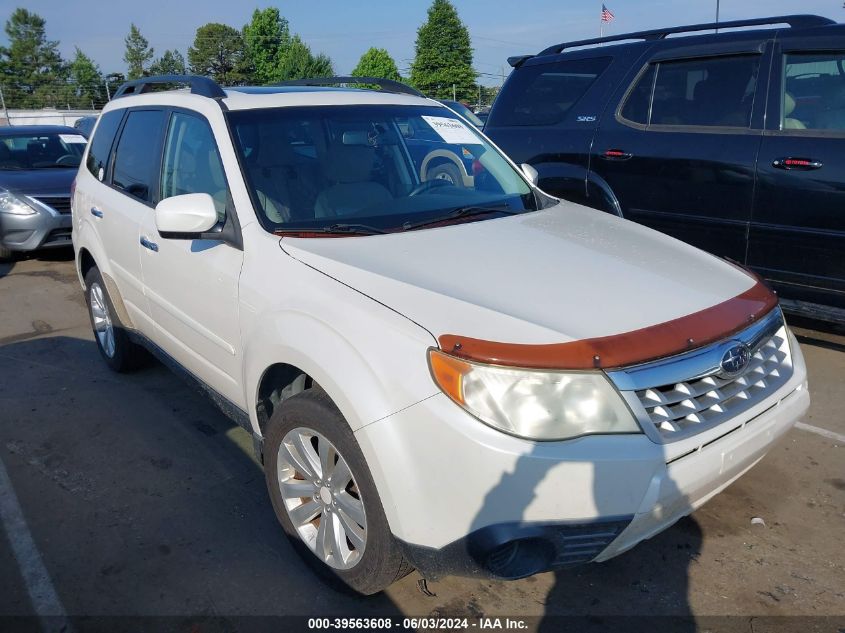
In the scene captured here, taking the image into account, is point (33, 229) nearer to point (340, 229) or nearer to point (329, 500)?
point (340, 229)

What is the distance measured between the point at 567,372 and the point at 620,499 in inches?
15.4

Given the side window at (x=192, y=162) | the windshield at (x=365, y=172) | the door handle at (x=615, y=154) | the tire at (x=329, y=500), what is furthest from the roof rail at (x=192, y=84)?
the door handle at (x=615, y=154)

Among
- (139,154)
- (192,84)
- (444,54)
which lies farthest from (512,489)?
(444,54)

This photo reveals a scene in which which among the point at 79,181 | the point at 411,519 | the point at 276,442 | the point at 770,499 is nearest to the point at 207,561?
the point at 276,442

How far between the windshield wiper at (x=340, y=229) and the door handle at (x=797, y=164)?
2827 mm

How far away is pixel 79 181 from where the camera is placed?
479 centimetres

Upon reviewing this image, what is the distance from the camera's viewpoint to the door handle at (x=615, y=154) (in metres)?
4.92

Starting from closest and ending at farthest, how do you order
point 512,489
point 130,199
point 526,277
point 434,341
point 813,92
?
point 512,489 < point 434,341 < point 526,277 < point 130,199 < point 813,92

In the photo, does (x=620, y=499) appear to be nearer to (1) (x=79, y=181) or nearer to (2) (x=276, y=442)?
(2) (x=276, y=442)

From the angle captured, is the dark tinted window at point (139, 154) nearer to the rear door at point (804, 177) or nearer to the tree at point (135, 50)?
the rear door at point (804, 177)

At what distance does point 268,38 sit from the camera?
248 ft

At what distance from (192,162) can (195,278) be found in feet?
2.08

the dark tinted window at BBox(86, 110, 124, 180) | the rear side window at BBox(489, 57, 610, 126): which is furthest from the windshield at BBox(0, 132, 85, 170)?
the rear side window at BBox(489, 57, 610, 126)

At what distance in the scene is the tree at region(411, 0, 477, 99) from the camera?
76062 millimetres
